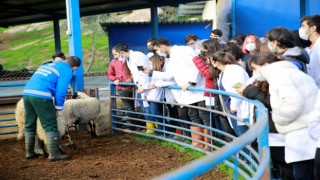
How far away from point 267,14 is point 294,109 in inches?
300

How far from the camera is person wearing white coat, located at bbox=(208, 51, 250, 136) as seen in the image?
193 inches

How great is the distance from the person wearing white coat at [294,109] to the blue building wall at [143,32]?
13.2 m

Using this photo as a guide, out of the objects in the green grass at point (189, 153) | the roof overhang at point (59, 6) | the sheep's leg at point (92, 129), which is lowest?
the green grass at point (189, 153)

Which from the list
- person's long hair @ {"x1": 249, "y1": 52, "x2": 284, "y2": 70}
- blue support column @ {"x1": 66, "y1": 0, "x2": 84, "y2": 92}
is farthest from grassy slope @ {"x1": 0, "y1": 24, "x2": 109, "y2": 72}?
person's long hair @ {"x1": 249, "y1": 52, "x2": 284, "y2": 70}

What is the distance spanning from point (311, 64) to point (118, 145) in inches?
143

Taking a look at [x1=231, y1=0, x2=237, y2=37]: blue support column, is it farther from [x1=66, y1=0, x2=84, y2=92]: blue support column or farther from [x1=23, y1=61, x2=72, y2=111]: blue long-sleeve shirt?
[x1=23, y1=61, x2=72, y2=111]: blue long-sleeve shirt

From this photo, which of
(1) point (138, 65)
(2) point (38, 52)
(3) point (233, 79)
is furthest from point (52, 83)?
(2) point (38, 52)

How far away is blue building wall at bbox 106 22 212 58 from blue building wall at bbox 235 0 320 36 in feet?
20.6

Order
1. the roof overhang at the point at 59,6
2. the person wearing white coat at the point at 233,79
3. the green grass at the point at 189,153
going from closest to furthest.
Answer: the person wearing white coat at the point at 233,79 → the green grass at the point at 189,153 → the roof overhang at the point at 59,6

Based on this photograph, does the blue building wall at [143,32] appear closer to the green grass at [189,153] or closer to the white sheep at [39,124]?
the green grass at [189,153]

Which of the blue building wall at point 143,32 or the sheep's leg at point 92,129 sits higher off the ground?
the blue building wall at point 143,32

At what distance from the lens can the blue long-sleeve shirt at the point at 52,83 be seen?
20.3ft

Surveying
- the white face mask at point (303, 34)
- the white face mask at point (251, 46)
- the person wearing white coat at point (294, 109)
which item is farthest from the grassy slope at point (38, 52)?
the person wearing white coat at point (294, 109)

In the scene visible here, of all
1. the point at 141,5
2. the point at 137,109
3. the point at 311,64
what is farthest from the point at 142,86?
the point at 141,5
